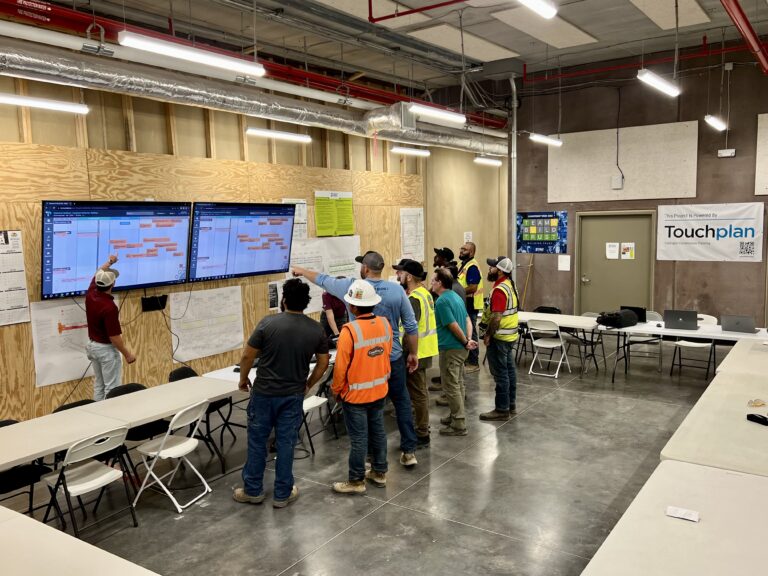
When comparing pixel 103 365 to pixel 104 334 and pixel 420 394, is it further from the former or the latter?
pixel 420 394

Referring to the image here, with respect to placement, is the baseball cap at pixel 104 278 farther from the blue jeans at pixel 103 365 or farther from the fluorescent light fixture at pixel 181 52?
the fluorescent light fixture at pixel 181 52

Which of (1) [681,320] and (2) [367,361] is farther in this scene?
(1) [681,320]

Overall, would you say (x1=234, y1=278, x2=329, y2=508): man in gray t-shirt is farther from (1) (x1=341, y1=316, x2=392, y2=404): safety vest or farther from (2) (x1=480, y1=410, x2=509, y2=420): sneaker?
(2) (x1=480, y1=410, x2=509, y2=420): sneaker

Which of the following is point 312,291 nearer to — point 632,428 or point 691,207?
point 632,428

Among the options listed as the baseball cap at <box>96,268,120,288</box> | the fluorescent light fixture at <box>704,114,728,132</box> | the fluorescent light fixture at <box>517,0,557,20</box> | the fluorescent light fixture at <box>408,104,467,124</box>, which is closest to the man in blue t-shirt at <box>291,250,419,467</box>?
the baseball cap at <box>96,268,120,288</box>

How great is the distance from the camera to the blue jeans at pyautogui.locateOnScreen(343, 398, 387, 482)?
4371mm

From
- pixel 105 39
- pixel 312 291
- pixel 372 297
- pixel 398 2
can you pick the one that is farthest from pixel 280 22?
pixel 372 297

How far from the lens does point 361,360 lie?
4238 millimetres

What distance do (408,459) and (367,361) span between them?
1206mm

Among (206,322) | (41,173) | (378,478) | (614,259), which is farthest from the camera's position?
(614,259)

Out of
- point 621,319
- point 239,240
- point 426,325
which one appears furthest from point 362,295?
point 621,319

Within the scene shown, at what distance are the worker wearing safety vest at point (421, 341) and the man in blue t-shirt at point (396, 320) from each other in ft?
1.14

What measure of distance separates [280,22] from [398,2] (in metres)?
1.44

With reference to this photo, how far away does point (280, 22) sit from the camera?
6910 millimetres
